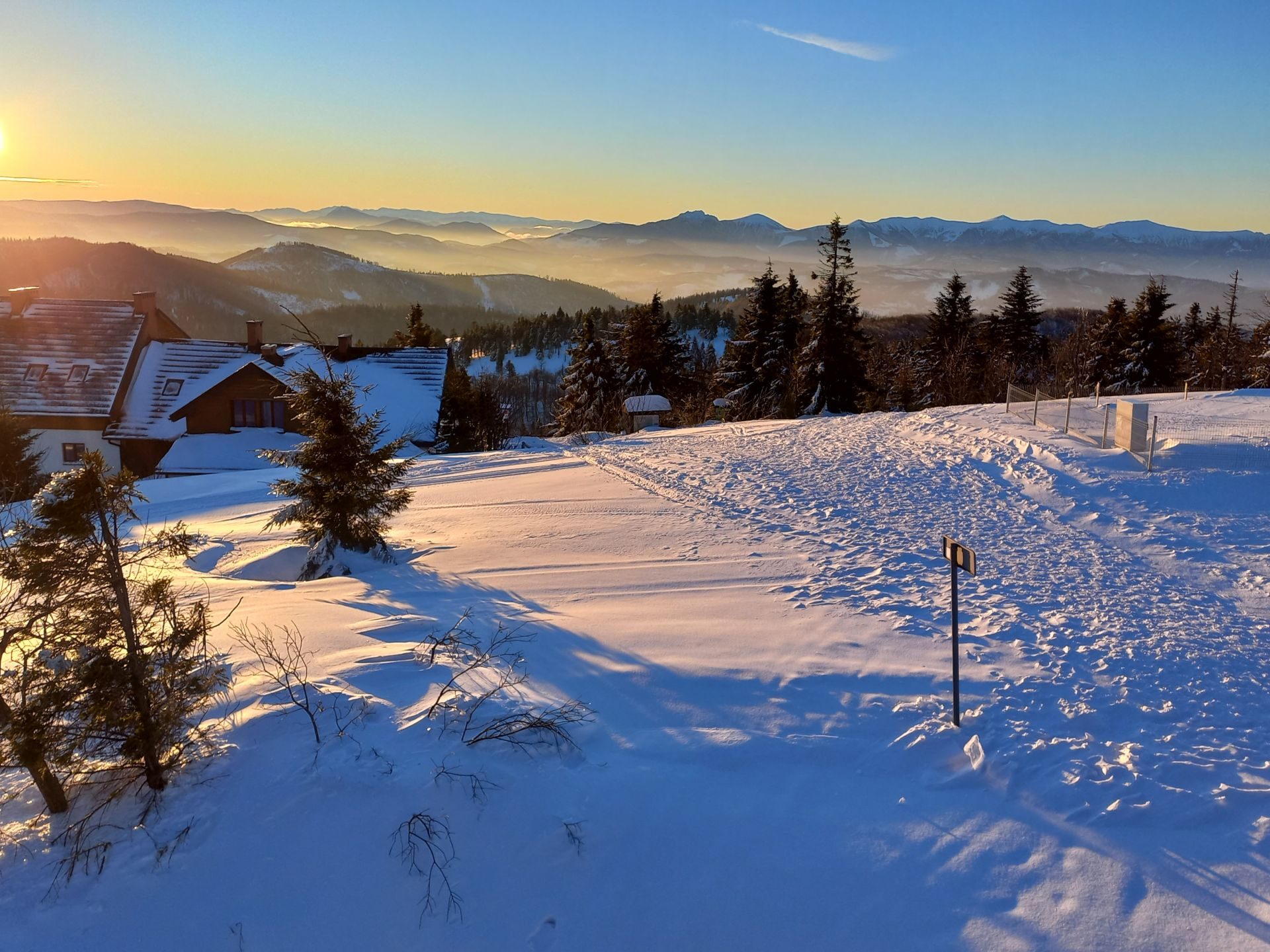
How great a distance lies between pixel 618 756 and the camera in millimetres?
5465

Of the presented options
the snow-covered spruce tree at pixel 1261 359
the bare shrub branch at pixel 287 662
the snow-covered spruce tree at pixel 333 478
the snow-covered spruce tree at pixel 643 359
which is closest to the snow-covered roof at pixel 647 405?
the snow-covered spruce tree at pixel 643 359

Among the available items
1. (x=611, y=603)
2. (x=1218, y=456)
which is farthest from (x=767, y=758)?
(x=1218, y=456)

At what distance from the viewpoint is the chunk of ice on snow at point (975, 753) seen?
5465mm

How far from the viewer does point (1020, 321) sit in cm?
5125

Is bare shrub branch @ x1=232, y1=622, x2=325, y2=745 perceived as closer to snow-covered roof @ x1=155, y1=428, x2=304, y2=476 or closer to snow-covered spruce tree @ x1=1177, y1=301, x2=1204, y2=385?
snow-covered roof @ x1=155, y1=428, x2=304, y2=476

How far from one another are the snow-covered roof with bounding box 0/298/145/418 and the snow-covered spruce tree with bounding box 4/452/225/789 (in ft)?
110

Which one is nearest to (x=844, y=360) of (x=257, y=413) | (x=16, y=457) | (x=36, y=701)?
(x=257, y=413)

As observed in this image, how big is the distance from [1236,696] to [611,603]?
607 centimetres

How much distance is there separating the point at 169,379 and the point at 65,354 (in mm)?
4381

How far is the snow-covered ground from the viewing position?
13.9ft

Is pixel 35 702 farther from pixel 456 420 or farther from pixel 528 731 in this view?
pixel 456 420

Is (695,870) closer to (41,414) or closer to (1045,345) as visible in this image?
(41,414)

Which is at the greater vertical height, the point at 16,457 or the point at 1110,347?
the point at 1110,347

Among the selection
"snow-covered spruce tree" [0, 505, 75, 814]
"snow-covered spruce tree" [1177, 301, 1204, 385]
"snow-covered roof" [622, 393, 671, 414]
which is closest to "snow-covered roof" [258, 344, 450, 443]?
"snow-covered roof" [622, 393, 671, 414]
